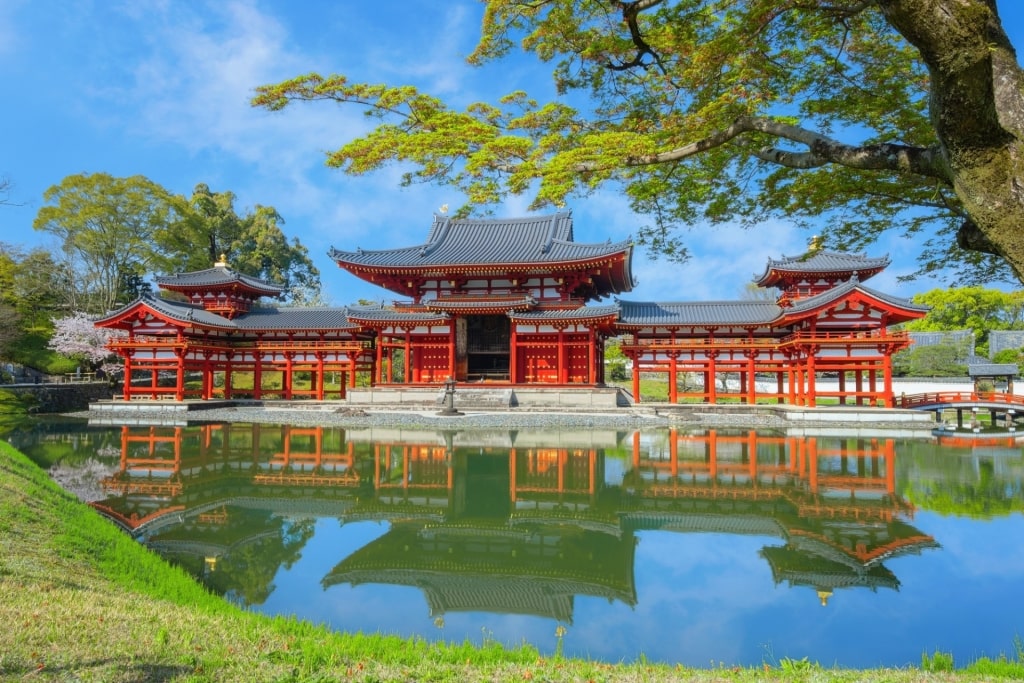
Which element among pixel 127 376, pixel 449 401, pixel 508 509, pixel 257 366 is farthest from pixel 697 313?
pixel 127 376

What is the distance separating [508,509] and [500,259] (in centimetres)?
1761

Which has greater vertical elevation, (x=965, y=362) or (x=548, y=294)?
(x=548, y=294)

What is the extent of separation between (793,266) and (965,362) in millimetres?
19842

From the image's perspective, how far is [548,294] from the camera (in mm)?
24750

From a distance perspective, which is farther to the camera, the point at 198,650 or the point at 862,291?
the point at 862,291

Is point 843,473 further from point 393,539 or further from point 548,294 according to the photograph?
point 548,294

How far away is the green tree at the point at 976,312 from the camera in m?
40.2

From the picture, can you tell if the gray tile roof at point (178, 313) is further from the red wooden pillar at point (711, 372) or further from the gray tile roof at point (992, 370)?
the gray tile roof at point (992, 370)

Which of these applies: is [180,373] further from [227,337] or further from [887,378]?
[887,378]

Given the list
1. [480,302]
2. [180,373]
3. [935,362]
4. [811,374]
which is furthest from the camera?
[935,362]

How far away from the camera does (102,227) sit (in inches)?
1192

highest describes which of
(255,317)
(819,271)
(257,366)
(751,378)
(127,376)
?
(819,271)

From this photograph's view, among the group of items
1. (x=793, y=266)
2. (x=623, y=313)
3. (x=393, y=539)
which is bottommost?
(x=393, y=539)

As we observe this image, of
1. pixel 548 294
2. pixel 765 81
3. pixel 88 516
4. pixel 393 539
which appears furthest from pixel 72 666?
pixel 548 294
